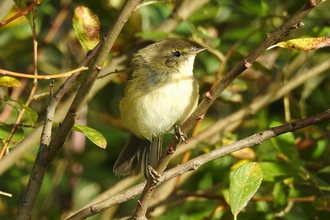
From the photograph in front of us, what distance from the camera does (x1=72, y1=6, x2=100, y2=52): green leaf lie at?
250cm

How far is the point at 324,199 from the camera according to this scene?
8.95 feet

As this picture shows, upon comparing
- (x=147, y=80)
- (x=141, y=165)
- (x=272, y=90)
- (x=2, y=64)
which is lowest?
(x=272, y=90)

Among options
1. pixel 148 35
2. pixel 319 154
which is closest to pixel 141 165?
pixel 148 35

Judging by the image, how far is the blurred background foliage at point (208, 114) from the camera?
3207 millimetres

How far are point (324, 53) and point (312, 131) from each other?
79 centimetres

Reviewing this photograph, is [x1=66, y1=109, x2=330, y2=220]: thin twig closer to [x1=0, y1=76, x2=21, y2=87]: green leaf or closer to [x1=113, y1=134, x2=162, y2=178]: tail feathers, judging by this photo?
[x1=0, y1=76, x2=21, y2=87]: green leaf

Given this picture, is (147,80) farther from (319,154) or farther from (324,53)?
(324,53)

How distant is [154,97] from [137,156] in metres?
0.39

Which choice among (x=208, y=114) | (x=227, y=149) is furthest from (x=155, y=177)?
(x=208, y=114)

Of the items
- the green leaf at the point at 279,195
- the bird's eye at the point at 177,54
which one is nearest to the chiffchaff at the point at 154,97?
the bird's eye at the point at 177,54

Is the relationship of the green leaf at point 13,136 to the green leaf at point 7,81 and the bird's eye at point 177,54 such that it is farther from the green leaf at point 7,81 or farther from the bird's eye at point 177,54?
the bird's eye at point 177,54

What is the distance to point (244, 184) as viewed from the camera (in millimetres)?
2182

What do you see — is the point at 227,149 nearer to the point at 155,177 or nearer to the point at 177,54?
the point at 155,177

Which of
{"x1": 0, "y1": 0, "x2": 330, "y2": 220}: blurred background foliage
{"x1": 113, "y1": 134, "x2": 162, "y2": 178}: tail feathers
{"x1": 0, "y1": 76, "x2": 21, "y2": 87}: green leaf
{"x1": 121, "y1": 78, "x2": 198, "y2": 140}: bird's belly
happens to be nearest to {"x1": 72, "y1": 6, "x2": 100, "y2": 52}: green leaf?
{"x1": 0, "y1": 76, "x2": 21, "y2": 87}: green leaf
